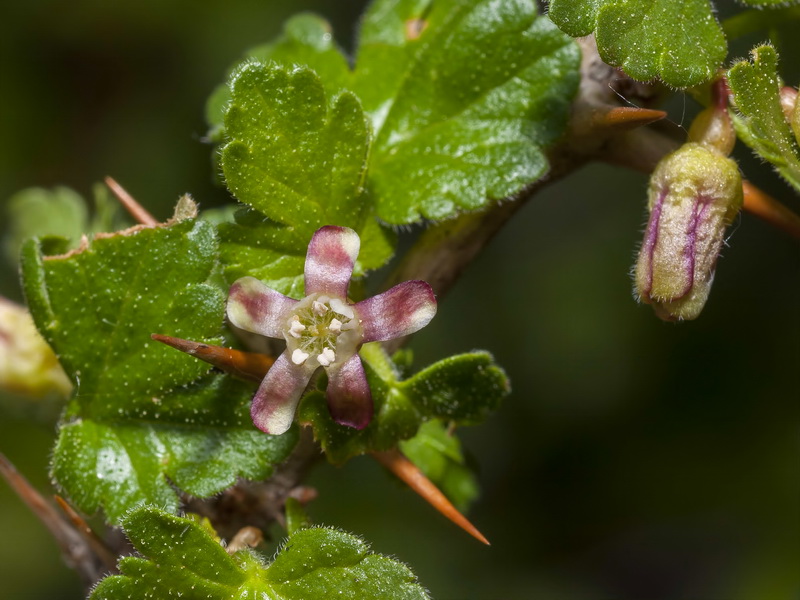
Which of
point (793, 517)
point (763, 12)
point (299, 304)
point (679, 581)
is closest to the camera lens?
point (299, 304)

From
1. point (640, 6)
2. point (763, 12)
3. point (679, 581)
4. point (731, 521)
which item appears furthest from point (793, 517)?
point (640, 6)

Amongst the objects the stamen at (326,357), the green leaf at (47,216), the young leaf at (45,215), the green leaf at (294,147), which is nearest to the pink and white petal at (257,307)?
the stamen at (326,357)

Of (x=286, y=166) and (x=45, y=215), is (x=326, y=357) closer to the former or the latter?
(x=286, y=166)

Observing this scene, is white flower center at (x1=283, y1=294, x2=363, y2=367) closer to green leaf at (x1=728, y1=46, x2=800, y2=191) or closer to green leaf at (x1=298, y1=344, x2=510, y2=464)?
green leaf at (x1=298, y1=344, x2=510, y2=464)

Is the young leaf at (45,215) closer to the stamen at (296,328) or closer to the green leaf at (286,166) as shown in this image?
the green leaf at (286,166)

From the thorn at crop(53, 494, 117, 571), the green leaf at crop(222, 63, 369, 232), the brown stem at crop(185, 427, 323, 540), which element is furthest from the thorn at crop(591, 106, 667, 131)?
the thorn at crop(53, 494, 117, 571)

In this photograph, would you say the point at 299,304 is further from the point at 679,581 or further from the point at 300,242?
the point at 679,581
